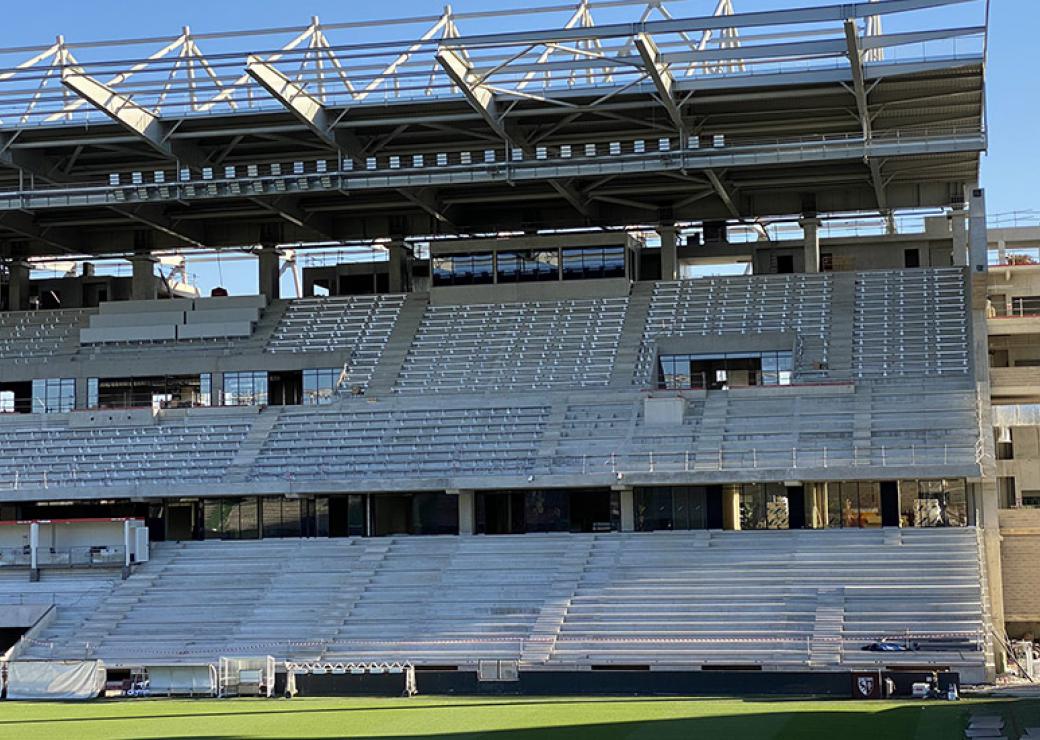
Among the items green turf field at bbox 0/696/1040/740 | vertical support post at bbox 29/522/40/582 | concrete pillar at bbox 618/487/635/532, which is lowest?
green turf field at bbox 0/696/1040/740

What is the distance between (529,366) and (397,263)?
443 inches

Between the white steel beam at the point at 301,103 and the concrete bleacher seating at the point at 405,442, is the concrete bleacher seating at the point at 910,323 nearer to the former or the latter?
the concrete bleacher seating at the point at 405,442

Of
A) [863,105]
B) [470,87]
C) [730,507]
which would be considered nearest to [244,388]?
[470,87]

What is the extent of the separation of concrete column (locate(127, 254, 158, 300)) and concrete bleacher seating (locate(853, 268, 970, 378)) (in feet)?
93.1

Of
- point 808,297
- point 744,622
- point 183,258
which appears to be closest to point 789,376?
point 808,297

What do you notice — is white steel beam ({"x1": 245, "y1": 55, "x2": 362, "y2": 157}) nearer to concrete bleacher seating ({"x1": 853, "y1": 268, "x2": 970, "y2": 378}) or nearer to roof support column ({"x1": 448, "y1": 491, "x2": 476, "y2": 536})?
roof support column ({"x1": 448, "y1": 491, "x2": 476, "y2": 536})

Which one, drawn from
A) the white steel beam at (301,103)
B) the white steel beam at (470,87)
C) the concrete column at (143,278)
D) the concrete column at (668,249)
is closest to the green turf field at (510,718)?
the white steel beam at (470,87)

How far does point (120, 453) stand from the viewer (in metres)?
54.0

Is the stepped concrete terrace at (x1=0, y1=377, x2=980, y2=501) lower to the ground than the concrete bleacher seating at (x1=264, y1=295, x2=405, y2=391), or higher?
lower

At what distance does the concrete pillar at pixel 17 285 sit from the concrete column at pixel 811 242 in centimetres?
3269

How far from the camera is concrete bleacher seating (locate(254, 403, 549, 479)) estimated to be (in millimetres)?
50062

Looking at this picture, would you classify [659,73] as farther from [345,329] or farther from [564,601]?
[345,329]

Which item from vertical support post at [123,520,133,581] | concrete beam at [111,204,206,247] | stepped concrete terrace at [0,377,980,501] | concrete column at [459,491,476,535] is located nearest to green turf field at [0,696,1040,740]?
vertical support post at [123,520,133,581]

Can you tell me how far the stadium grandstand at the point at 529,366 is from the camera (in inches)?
1682
